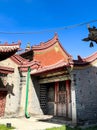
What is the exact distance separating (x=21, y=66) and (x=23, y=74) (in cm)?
61

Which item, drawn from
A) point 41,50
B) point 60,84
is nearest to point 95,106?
point 60,84

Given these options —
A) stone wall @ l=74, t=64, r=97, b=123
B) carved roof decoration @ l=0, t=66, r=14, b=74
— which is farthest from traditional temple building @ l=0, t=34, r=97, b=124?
carved roof decoration @ l=0, t=66, r=14, b=74

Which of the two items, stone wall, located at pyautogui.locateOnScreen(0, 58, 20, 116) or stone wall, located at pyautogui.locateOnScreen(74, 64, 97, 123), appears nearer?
stone wall, located at pyautogui.locateOnScreen(74, 64, 97, 123)

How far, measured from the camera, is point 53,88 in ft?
47.2

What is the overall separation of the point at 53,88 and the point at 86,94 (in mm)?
4016

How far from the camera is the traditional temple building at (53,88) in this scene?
10570 millimetres

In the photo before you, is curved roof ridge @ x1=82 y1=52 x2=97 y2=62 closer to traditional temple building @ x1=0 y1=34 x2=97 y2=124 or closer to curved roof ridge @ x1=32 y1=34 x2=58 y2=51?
traditional temple building @ x1=0 y1=34 x2=97 y2=124

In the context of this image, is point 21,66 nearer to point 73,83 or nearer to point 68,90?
point 68,90

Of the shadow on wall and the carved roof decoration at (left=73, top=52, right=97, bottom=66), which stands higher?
the carved roof decoration at (left=73, top=52, right=97, bottom=66)

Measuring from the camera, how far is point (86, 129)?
30.6 feet

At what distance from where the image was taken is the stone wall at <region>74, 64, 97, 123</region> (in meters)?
10.4

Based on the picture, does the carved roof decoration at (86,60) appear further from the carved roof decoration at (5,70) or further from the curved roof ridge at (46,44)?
the curved roof ridge at (46,44)

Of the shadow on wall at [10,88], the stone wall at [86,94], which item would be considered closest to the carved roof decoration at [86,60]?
the stone wall at [86,94]

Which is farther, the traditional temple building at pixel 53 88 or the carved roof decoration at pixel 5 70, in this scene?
the carved roof decoration at pixel 5 70
